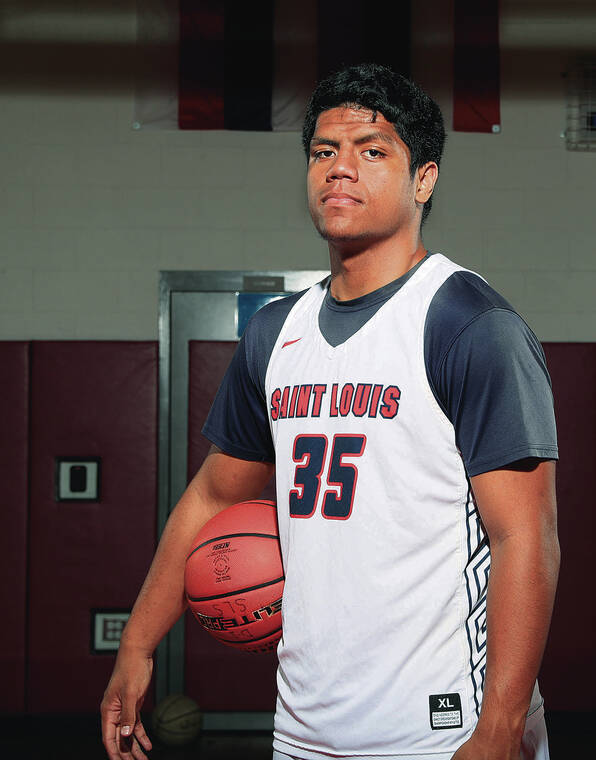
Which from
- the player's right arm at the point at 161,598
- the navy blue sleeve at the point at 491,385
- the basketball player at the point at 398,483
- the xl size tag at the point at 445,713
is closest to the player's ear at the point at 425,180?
the basketball player at the point at 398,483

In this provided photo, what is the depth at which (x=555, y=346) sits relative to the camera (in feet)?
14.2

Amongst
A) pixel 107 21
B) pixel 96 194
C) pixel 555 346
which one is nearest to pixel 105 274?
pixel 96 194

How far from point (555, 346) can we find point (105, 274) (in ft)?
7.33

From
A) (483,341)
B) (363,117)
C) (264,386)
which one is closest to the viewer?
(483,341)

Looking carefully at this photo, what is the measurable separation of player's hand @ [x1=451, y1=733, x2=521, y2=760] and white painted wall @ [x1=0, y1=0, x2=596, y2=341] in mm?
3279

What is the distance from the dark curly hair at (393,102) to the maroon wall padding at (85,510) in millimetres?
2778

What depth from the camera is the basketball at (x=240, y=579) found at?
1703 millimetres

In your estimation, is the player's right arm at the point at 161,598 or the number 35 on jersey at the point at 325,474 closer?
the number 35 on jersey at the point at 325,474

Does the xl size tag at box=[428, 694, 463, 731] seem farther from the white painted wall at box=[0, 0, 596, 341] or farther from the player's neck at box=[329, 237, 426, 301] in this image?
the white painted wall at box=[0, 0, 596, 341]

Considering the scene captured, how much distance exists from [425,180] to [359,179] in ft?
0.57

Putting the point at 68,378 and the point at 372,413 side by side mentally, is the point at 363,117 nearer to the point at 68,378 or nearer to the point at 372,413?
the point at 372,413

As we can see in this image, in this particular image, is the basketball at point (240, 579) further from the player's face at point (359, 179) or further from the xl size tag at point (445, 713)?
the player's face at point (359, 179)

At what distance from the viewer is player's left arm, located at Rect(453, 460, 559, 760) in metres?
1.23

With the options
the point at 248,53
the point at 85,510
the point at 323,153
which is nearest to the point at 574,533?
the point at 85,510
